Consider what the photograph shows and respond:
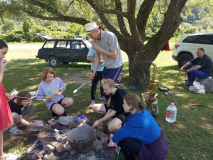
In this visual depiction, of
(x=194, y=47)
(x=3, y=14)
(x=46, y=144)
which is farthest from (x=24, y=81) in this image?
(x=194, y=47)

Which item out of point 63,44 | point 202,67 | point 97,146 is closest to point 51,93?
point 97,146

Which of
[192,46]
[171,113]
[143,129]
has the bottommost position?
[171,113]

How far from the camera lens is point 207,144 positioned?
2609 mm

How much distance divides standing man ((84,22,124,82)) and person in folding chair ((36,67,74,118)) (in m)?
0.90

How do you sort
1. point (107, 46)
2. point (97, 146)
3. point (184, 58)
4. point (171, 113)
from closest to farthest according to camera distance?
point (97, 146)
point (107, 46)
point (171, 113)
point (184, 58)

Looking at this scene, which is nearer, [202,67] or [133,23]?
[133,23]

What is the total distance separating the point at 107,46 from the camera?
302 centimetres

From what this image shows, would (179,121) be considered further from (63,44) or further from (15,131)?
(63,44)

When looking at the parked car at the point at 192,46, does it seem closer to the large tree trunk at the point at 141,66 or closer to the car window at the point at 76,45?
the large tree trunk at the point at 141,66

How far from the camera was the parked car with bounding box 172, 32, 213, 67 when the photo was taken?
7.13m

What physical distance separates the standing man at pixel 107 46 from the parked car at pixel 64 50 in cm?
524

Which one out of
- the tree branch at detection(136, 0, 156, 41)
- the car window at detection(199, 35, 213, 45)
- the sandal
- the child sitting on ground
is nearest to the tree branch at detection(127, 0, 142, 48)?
the tree branch at detection(136, 0, 156, 41)

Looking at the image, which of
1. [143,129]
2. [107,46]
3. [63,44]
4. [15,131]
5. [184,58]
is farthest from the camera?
[63,44]

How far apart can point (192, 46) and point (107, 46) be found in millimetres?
5894
